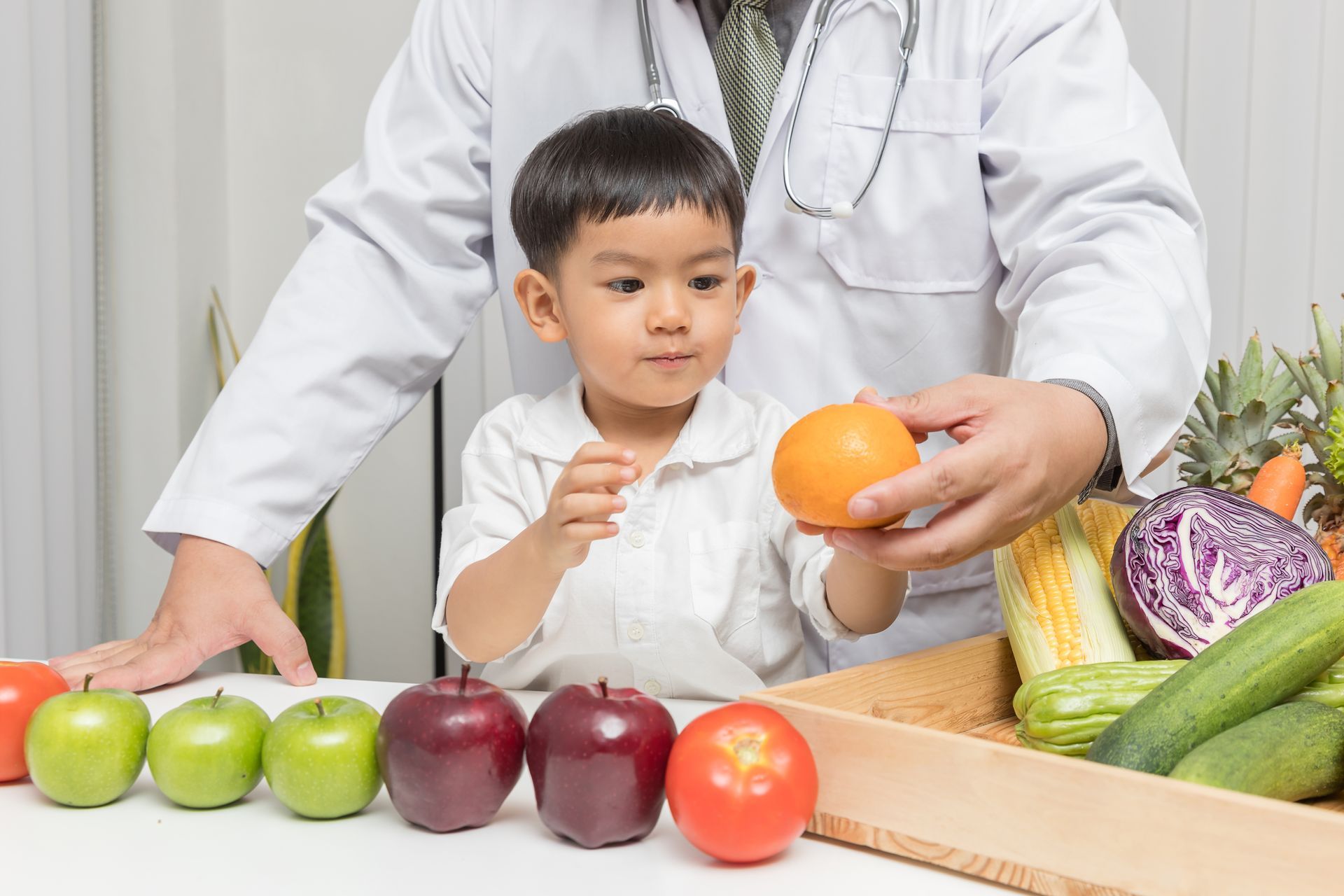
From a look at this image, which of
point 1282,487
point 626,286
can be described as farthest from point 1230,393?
point 626,286

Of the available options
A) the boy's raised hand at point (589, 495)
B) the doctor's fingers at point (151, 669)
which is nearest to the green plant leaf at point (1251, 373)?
the boy's raised hand at point (589, 495)

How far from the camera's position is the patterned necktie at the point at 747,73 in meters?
1.49

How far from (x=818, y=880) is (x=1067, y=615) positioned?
1.49 ft

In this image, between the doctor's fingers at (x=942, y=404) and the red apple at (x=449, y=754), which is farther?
the doctor's fingers at (x=942, y=404)

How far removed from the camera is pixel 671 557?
1280 mm

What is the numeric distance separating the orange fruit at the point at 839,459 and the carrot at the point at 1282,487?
0.53m

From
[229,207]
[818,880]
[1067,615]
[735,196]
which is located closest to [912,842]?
[818,880]

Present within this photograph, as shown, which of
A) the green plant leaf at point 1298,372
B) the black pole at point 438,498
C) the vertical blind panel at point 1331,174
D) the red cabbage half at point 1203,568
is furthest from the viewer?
the black pole at point 438,498

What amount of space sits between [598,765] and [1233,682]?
0.45 m

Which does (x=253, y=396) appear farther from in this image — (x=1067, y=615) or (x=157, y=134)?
(x=157, y=134)

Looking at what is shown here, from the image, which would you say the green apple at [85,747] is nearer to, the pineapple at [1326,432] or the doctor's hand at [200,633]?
the doctor's hand at [200,633]

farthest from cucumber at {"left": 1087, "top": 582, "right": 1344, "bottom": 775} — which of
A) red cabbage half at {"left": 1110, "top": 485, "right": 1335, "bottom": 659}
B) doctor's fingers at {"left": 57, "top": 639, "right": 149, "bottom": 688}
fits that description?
doctor's fingers at {"left": 57, "top": 639, "right": 149, "bottom": 688}

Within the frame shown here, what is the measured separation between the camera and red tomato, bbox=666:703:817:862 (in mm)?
758

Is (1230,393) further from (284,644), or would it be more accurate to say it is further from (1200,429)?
(284,644)
